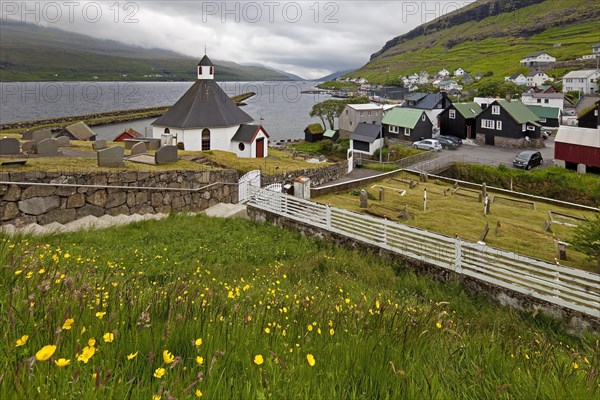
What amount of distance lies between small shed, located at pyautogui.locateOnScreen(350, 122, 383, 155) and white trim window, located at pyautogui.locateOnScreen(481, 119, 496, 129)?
14.1 meters

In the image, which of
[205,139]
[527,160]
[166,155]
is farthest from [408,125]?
[166,155]

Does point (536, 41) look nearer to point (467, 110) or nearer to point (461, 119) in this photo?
point (467, 110)

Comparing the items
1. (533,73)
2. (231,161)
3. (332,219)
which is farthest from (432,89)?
(332,219)

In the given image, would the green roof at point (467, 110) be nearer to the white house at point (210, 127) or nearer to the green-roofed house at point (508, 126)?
the green-roofed house at point (508, 126)

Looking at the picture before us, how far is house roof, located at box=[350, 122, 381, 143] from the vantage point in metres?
55.6

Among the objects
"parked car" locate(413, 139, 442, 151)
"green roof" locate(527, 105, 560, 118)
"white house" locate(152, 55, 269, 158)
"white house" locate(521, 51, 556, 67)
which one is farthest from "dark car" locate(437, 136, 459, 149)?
"white house" locate(521, 51, 556, 67)

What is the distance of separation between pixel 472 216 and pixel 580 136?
2385cm

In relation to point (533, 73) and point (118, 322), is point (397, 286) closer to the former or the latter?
point (118, 322)

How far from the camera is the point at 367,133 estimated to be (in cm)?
5650

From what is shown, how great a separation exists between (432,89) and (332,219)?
120 metres

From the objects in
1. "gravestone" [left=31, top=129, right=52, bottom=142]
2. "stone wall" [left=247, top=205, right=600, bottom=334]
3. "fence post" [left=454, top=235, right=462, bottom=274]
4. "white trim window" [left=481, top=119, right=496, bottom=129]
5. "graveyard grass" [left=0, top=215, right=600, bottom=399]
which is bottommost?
"stone wall" [left=247, top=205, right=600, bottom=334]

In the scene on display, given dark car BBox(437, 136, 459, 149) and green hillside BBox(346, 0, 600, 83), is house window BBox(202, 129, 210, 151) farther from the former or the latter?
green hillside BBox(346, 0, 600, 83)

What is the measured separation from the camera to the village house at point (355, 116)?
6694 cm

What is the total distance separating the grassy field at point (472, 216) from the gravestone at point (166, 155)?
9.09m
